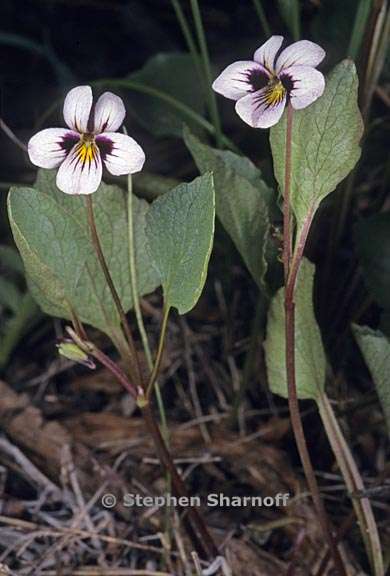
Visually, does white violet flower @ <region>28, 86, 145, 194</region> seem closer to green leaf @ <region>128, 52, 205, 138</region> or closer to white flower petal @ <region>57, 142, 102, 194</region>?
white flower petal @ <region>57, 142, 102, 194</region>

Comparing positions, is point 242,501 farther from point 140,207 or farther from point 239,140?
point 239,140

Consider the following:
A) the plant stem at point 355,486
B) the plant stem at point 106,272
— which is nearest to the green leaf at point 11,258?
the plant stem at point 106,272

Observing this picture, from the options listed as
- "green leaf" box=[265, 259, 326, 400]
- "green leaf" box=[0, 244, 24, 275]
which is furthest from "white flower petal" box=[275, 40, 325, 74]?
"green leaf" box=[0, 244, 24, 275]

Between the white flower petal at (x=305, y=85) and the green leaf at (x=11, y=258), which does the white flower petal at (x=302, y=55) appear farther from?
the green leaf at (x=11, y=258)

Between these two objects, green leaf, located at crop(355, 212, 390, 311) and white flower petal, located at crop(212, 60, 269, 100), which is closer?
white flower petal, located at crop(212, 60, 269, 100)

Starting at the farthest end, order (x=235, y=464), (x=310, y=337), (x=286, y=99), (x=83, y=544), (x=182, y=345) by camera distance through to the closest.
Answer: (x=182, y=345) → (x=235, y=464) → (x=83, y=544) → (x=310, y=337) → (x=286, y=99)

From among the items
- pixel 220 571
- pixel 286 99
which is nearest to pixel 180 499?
pixel 220 571

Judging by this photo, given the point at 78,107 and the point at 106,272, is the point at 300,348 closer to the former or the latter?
the point at 106,272
